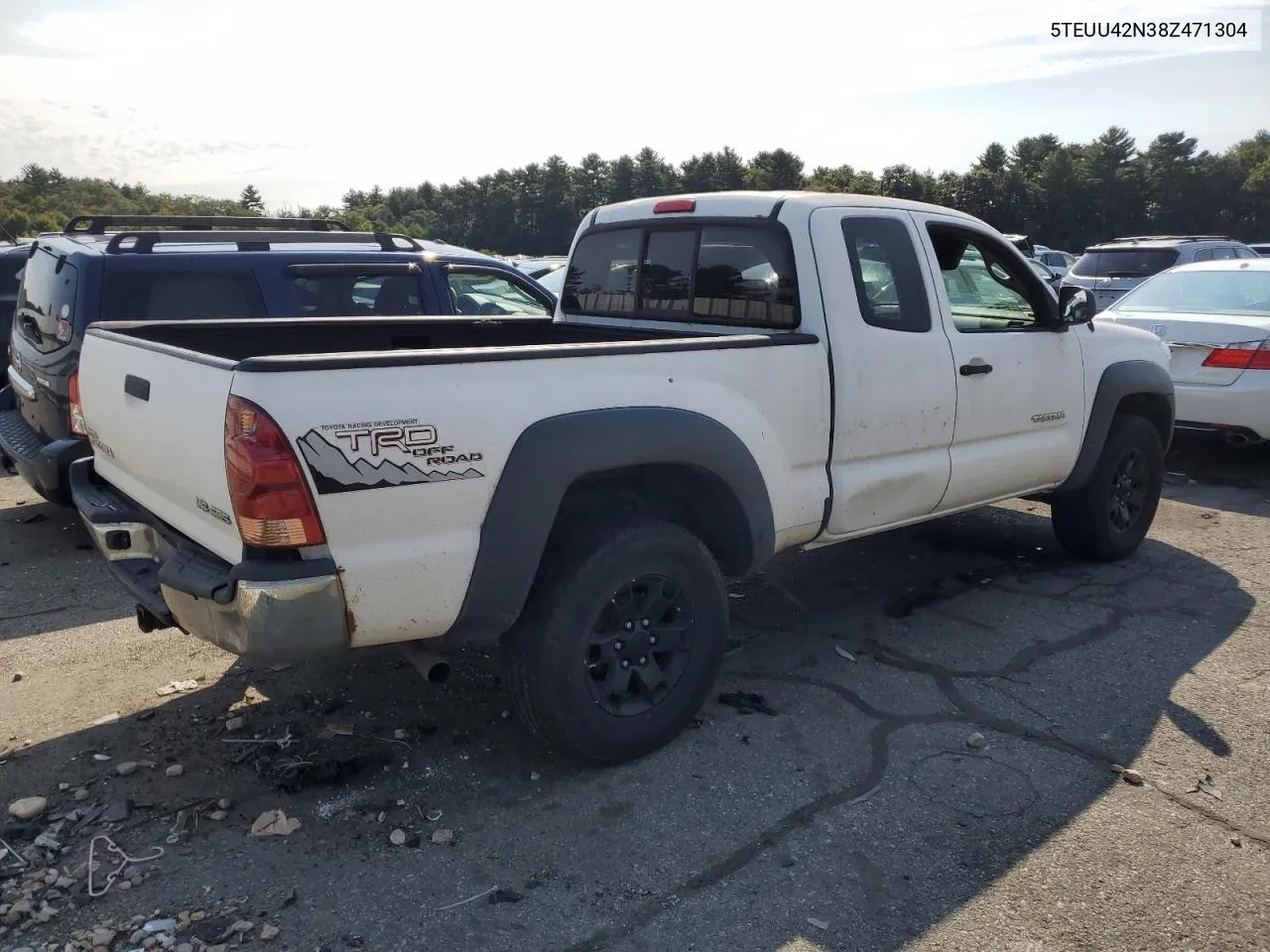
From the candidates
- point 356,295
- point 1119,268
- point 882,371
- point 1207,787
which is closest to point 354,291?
point 356,295

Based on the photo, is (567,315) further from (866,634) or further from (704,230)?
(866,634)

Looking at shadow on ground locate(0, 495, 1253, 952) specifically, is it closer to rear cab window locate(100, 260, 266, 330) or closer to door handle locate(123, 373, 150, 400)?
door handle locate(123, 373, 150, 400)

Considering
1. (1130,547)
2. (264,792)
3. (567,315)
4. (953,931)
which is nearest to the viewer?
(953,931)

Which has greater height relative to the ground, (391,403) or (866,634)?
(391,403)

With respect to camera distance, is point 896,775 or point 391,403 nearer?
point 391,403

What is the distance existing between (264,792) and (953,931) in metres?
2.24

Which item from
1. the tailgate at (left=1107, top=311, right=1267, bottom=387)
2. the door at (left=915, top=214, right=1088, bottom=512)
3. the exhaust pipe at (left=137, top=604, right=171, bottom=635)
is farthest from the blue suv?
the tailgate at (left=1107, top=311, right=1267, bottom=387)

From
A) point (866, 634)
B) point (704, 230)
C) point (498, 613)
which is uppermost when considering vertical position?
point (704, 230)

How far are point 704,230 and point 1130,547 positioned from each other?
330 cm

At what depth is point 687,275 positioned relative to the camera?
466 cm

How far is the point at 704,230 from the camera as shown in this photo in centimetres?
456

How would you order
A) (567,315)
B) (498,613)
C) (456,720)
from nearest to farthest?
(498,613), (456,720), (567,315)

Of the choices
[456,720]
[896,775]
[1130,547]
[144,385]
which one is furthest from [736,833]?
[1130,547]

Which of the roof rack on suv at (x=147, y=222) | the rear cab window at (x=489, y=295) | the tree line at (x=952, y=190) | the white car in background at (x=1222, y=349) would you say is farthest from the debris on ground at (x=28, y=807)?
the tree line at (x=952, y=190)
